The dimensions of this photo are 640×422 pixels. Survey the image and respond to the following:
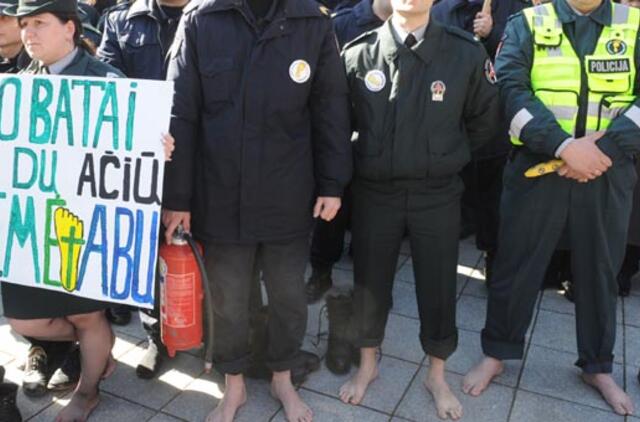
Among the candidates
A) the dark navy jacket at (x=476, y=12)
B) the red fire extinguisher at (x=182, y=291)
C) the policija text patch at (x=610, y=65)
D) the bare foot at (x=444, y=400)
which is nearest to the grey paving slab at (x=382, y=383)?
the bare foot at (x=444, y=400)

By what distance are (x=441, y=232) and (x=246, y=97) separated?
104cm

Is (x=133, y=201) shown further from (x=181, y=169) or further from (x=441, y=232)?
(x=441, y=232)

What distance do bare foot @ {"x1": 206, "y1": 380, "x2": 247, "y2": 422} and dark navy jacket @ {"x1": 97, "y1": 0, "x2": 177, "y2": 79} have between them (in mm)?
1564

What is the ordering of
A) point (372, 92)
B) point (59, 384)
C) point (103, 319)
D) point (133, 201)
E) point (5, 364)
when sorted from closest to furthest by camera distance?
point (133, 201) → point (372, 92) → point (103, 319) → point (59, 384) → point (5, 364)

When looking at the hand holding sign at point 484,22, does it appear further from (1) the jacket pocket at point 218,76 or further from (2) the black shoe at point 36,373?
(2) the black shoe at point 36,373

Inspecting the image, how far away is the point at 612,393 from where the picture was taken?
9.00ft

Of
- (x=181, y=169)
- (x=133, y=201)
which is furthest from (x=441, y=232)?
(x=133, y=201)

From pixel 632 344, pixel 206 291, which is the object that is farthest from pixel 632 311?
pixel 206 291

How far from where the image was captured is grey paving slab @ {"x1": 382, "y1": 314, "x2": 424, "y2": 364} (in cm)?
318

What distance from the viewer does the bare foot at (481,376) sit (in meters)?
2.85

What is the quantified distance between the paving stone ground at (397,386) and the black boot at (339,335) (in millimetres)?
59

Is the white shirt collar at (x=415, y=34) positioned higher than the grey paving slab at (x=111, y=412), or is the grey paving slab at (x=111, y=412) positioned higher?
the white shirt collar at (x=415, y=34)

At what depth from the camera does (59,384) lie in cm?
282

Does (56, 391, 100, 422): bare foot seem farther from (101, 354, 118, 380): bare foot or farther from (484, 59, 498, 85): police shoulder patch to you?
(484, 59, 498, 85): police shoulder patch
